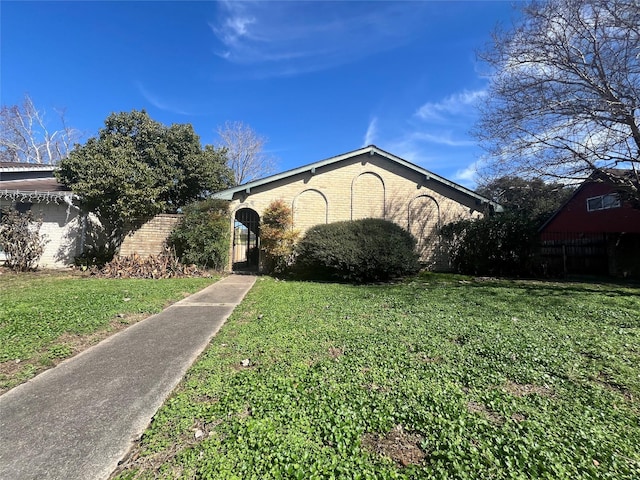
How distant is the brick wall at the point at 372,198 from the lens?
14141 millimetres

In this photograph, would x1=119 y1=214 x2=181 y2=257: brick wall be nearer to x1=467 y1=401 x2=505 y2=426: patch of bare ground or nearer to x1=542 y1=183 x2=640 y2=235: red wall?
x1=467 y1=401 x2=505 y2=426: patch of bare ground

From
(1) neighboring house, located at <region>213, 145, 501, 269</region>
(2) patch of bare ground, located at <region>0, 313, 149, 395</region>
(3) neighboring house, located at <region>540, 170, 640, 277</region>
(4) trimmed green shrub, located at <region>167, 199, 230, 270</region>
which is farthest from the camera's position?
(3) neighboring house, located at <region>540, 170, 640, 277</region>

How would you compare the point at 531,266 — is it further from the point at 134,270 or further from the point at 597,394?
the point at 134,270

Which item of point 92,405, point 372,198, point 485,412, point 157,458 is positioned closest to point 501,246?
point 372,198

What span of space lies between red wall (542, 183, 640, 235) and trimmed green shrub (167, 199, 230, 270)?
14987 millimetres

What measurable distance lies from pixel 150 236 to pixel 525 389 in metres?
13.5

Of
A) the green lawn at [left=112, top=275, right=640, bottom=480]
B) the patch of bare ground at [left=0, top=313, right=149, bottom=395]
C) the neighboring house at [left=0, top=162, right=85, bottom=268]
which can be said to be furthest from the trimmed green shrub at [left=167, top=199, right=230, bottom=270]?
the green lawn at [left=112, top=275, right=640, bottom=480]

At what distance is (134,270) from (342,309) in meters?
8.77

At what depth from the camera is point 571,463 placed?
1967mm

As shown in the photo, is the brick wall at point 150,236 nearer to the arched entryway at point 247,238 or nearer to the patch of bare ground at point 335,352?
the arched entryway at point 247,238

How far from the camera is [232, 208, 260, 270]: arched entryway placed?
14.4m

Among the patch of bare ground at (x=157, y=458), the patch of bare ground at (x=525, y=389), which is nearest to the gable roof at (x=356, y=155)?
the patch of bare ground at (x=157, y=458)

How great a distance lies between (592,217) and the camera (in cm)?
1841

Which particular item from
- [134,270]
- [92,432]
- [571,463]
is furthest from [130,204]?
[571,463]
